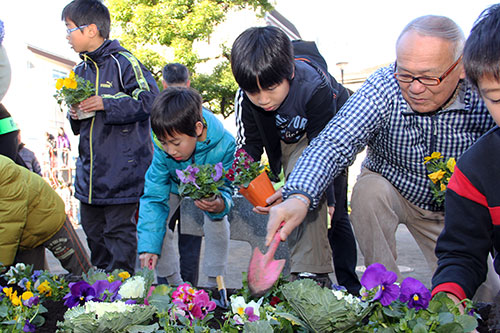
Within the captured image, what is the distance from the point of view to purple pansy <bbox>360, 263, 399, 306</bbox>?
1.55 meters

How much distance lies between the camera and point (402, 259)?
546cm

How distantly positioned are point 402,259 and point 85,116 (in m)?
3.62

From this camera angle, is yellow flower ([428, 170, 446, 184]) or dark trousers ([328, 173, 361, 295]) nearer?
yellow flower ([428, 170, 446, 184])

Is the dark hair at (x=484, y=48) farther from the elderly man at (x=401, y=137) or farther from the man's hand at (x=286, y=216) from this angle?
the man's hand at (x=286, y=216)

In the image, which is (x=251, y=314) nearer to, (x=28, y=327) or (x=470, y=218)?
(x=470, y=218)

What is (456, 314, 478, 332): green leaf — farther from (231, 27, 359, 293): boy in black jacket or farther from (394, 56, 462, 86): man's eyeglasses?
(231, 27, 359, 293): boy in black jacket

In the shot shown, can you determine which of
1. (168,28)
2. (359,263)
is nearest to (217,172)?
(359,263)

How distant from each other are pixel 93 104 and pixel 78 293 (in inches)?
70.2

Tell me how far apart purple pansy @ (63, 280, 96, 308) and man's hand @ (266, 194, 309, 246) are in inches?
29.5

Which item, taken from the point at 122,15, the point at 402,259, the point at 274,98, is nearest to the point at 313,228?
the point at 274,98

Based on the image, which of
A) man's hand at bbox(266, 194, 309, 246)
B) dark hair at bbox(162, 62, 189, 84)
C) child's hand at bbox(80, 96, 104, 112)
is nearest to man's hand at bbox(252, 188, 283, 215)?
man's hand at bbox(266, 194, 309, 246)

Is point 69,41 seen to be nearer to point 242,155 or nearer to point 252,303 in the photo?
point 242,155

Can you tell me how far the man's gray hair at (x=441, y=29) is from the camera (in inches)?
86.7

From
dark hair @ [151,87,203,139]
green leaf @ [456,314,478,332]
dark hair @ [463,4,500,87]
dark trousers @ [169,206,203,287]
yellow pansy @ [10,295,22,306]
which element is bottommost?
dark trousers @ [169,206,203,287]
